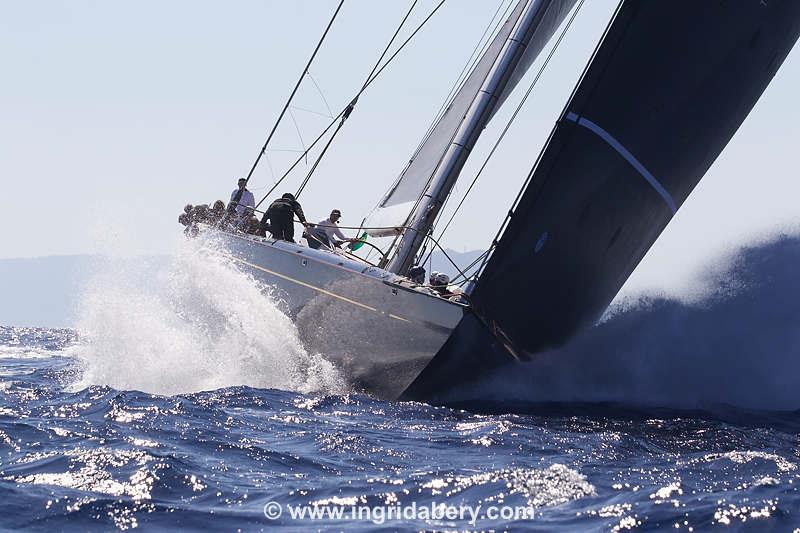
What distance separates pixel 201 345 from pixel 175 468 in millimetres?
6056

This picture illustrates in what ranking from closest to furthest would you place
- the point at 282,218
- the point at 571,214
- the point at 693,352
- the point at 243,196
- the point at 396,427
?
1. the point at 396,427
2. the point at 571,214
3. the point at 693,352
4. the point at 282,218
5. the point at 243,196

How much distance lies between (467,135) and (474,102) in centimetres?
36

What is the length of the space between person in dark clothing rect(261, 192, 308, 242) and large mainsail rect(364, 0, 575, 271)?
92cm

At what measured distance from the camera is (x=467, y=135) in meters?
10.3

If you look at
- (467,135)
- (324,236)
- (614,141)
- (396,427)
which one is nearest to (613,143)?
(614,141)

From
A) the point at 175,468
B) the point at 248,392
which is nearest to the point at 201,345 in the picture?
the point at 248,392

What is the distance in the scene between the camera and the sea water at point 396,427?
492 centimetres

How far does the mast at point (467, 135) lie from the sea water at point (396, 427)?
1.46 meters

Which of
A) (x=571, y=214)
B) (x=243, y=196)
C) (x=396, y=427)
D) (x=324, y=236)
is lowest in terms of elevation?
(x=396, y=427)

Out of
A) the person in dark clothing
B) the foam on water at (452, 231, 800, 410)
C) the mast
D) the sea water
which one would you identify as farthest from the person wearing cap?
the foam on water at (452, 231, 800, 410)

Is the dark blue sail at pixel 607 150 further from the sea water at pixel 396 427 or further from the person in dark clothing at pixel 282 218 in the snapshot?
the person in dark clothing at pixel 282 218

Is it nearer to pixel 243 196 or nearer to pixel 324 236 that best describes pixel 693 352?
pixel 324 236

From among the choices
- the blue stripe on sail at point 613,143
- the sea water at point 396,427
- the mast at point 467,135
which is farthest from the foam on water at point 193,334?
the blue stripe on sail at point 613,143

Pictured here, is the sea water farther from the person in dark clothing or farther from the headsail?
the headsail
